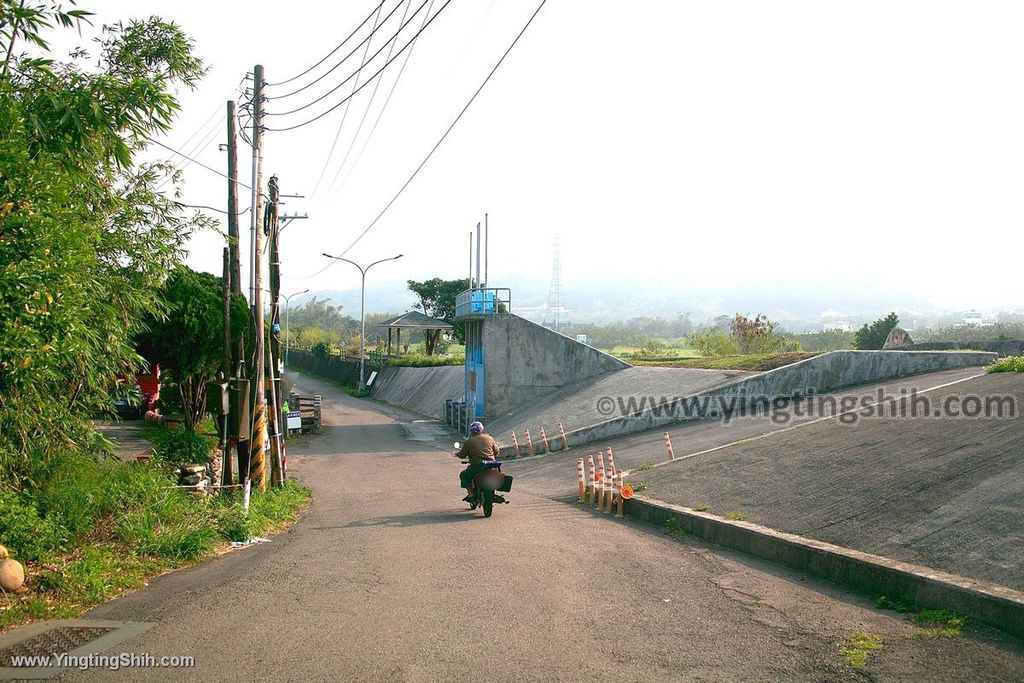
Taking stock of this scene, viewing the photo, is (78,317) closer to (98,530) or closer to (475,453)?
(98,530)

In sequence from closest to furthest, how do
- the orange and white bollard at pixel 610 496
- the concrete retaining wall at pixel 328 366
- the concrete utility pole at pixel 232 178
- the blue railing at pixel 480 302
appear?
the orange and white bollard at pixel 610 496 < the concrete utility pole at pixel 232 178 < the blue railing at pixel 480 302 < the concrete retaining wall at pixel 328 366

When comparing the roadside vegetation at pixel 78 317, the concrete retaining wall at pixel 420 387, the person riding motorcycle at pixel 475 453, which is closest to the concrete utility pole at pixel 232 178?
the roadside vegetation at pixel 78 317

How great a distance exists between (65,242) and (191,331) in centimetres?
1369

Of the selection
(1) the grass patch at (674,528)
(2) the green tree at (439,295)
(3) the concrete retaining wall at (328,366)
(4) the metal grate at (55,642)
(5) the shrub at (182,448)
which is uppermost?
(2) the green tree at (439,295)

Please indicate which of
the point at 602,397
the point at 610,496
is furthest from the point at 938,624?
the point at 602,397

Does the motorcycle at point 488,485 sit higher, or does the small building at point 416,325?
the small building at point 416,325

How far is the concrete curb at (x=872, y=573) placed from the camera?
22.7ft

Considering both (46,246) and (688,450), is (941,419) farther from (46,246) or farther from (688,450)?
(46,246)

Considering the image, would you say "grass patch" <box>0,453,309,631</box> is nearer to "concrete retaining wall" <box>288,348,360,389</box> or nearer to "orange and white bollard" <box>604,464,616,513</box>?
"orange and white bollard" <box>604,464,616,513</box>

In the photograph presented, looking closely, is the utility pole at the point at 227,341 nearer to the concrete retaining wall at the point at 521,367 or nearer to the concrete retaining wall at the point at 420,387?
the concrete retaining wall at the point at 521,367

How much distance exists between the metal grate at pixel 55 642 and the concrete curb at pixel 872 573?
6841mm

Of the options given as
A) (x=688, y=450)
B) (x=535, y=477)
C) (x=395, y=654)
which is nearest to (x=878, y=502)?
(x=395, y=654)

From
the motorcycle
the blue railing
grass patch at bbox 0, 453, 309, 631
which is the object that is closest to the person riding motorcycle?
the motorcycle

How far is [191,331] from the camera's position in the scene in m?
21.8
